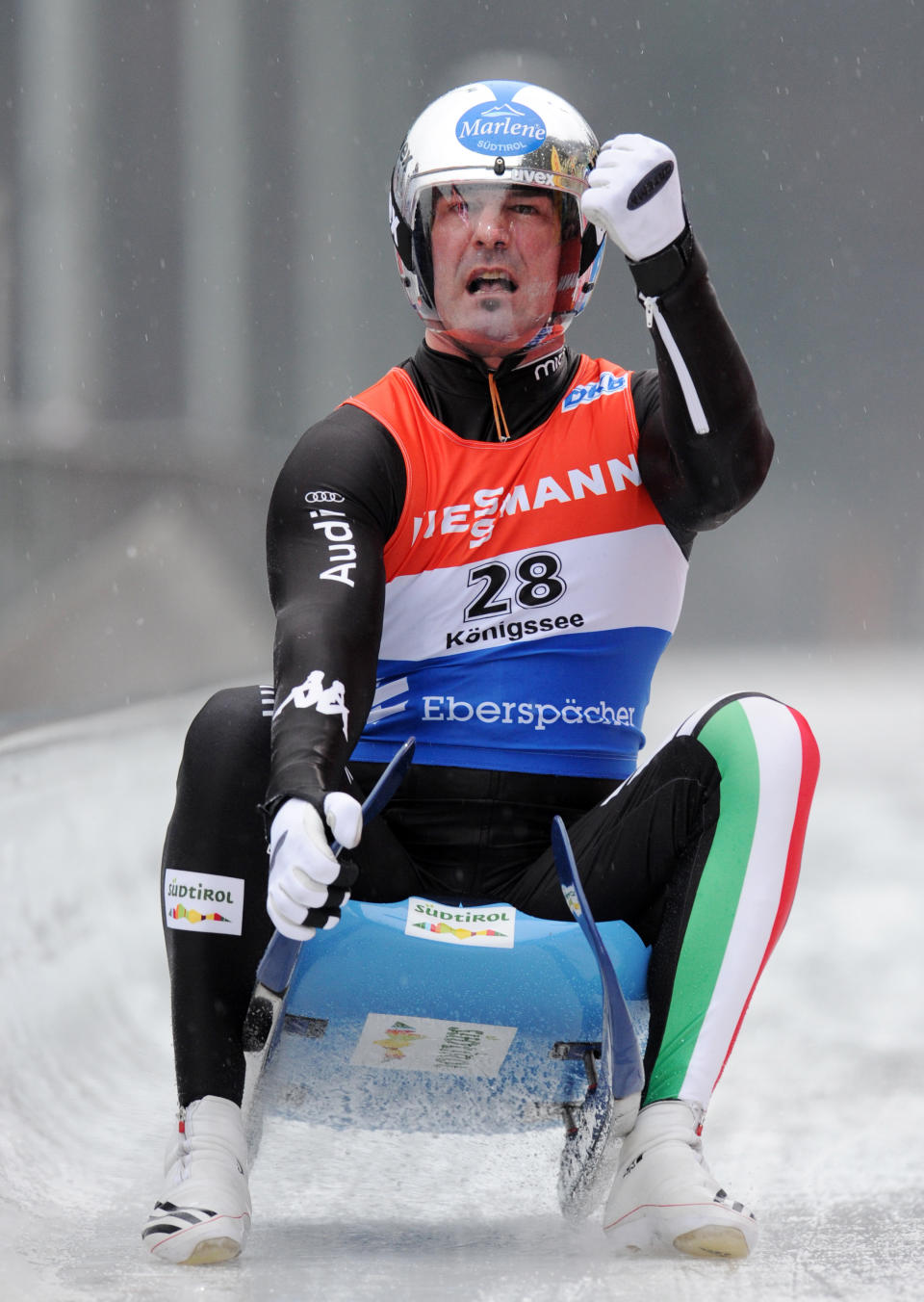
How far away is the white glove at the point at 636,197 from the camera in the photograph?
1.74m

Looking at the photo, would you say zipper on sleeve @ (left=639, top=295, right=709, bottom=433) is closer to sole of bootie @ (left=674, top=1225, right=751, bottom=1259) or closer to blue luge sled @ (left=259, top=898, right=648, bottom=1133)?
blue luge sled @ (left=259, top=898, right=648, bottom=1133)

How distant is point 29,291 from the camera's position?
8.10m

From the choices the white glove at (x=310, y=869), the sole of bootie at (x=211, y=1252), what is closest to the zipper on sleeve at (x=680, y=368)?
the white glove at (x=310, y=869)

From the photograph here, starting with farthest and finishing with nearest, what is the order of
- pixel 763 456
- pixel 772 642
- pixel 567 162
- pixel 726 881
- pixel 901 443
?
1. pixel 901 443
2. pixel 772 642
3. pixel 567 162
4. pixel 763 456
5. pixel 726 881

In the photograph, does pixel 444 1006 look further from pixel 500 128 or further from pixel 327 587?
pixel 500 128

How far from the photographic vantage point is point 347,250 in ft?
31.8

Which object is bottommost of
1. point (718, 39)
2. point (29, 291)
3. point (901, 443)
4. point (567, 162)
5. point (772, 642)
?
point (772, 642)

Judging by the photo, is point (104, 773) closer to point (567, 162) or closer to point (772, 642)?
point (567, 162)

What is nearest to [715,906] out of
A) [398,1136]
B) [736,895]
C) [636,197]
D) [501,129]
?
[736,895]

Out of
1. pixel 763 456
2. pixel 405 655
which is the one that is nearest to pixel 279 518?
pixel 405 655

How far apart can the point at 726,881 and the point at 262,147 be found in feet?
28.5

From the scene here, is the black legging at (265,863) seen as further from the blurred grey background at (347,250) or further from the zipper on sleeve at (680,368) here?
the blurred grey background at (347,250)

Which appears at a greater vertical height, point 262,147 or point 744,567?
point 262,147

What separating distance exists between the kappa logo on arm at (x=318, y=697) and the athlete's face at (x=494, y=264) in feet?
1.94
